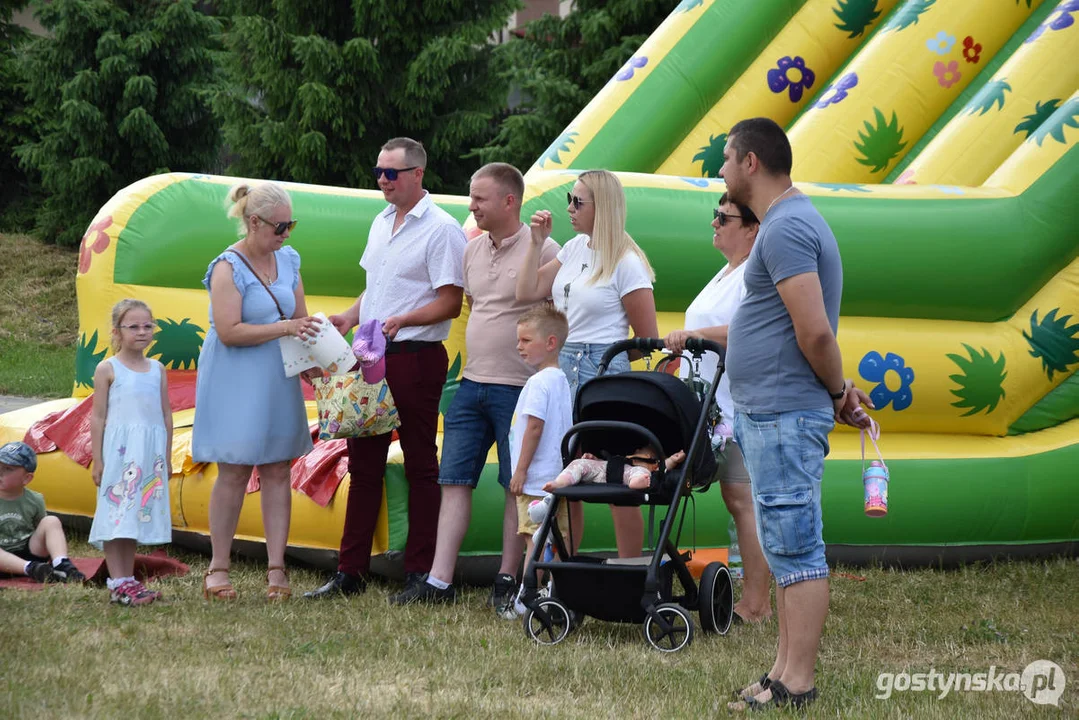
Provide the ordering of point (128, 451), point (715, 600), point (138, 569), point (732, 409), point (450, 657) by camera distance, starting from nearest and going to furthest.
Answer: point (450, 657) < point (715, 600) < point (732, 409) < point (128, 451) < point (138, 569)

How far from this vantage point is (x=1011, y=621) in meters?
4.45

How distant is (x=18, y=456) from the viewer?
5.18m

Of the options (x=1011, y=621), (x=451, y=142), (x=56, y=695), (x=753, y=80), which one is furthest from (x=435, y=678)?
(x=451, y=142)

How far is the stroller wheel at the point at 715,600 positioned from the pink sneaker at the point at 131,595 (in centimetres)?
190

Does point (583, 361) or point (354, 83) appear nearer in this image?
point (583, 361)

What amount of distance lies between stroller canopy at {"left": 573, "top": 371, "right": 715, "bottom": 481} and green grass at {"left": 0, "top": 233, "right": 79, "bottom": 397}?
892 centimetres

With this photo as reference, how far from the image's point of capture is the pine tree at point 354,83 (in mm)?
14156

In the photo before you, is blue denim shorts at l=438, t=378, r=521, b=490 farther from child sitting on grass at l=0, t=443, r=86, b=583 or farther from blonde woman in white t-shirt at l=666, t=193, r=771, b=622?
child sitting on grass at l=0, t=443, r=86, b=583

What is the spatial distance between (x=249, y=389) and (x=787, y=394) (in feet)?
7.06

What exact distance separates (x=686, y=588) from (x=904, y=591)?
1135mm

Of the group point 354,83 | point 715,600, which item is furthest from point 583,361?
point 354,83

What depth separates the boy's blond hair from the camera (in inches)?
175

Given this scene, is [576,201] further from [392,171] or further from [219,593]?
[219,593]

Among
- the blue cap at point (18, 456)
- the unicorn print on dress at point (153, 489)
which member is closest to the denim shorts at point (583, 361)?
the unicorn print on dress at point (153, 489)
